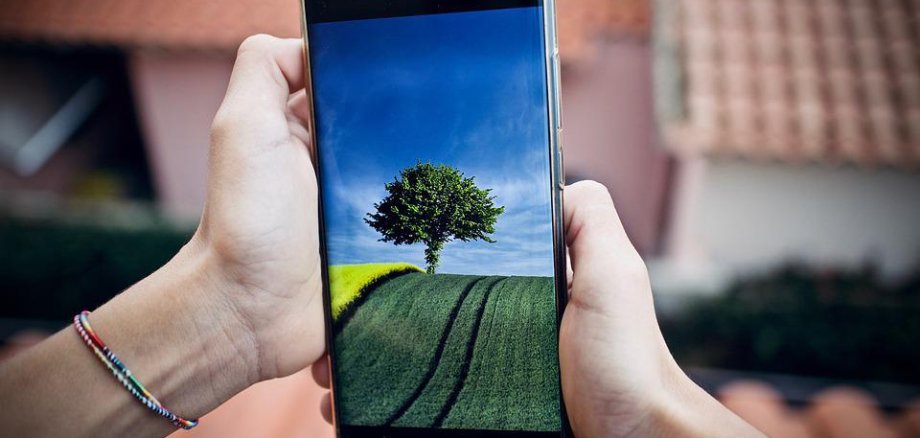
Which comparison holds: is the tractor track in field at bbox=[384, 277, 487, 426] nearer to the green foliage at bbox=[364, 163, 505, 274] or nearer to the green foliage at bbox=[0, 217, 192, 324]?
the green foliage at bbox=[364, 163, 505, 274]

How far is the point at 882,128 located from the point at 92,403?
5.02 m

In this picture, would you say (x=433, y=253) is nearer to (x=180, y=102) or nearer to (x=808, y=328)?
(x=808, y=328)

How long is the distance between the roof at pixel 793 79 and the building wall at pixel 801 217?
35cm

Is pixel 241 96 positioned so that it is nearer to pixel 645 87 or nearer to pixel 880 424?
pixel 880 424

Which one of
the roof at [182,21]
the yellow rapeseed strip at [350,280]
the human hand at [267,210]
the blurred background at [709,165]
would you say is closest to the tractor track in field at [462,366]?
the yellow rapeseed strip at [350,280]

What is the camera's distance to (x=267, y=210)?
3.48ft

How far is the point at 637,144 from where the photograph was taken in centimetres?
467

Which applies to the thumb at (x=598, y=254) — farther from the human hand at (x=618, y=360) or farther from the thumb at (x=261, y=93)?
the thumb at (x=261, y=93)

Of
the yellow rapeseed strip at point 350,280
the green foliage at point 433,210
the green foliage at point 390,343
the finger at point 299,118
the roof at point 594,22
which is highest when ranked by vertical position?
the roof at point 594,22

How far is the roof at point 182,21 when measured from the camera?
461 centimetres

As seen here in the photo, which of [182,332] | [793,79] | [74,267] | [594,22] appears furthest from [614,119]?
[74,267]

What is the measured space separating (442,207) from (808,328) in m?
3.99

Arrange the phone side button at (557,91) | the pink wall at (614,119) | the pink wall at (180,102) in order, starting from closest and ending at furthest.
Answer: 1. the phone side button at (557,91)
2. the pink wall at (614,119)
3. the pink wall at (180,102)

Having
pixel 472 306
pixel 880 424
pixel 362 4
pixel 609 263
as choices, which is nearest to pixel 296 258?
pixel 472 306
